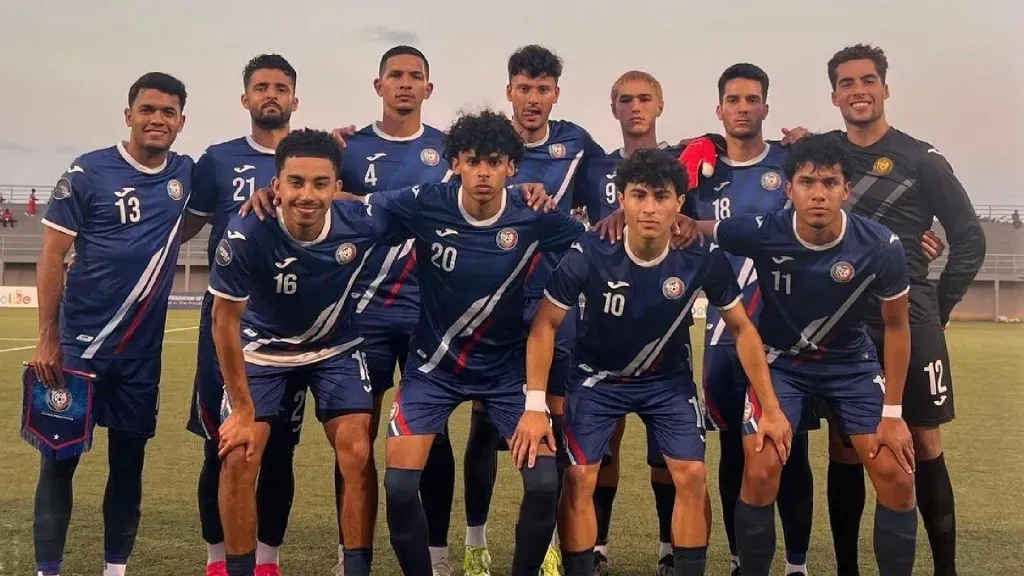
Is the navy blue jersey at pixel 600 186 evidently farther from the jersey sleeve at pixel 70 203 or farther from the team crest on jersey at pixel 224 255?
the jersey sleeve at pixel 70 203

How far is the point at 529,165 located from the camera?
460 cm

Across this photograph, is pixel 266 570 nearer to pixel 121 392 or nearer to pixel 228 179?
pixel 121 392

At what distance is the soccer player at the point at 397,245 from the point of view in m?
4.42

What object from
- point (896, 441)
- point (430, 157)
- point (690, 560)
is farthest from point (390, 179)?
point (896, 441)

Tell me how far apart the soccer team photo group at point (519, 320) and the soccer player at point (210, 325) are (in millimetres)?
16

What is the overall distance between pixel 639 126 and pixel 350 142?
5.33 ft

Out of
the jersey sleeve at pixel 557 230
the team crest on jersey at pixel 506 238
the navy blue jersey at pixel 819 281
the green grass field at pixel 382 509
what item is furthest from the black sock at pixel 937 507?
the team crest on jersey at pixel 506 238

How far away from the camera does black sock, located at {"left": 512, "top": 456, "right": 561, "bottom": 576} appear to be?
3.56 m

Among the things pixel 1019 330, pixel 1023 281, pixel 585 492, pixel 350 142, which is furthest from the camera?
pixel 1023 281

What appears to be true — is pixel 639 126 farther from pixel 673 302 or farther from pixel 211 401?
pixel 211 401

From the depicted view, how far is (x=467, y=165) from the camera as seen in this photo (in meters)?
3.78

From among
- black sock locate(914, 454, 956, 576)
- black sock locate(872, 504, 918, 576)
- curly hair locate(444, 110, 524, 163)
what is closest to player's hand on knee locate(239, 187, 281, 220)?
curly hair locate(444, 110, 524, 163)

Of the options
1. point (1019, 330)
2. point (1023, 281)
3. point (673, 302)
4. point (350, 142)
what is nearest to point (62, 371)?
point (350, 142)

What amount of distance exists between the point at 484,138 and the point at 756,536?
2.11 meters
